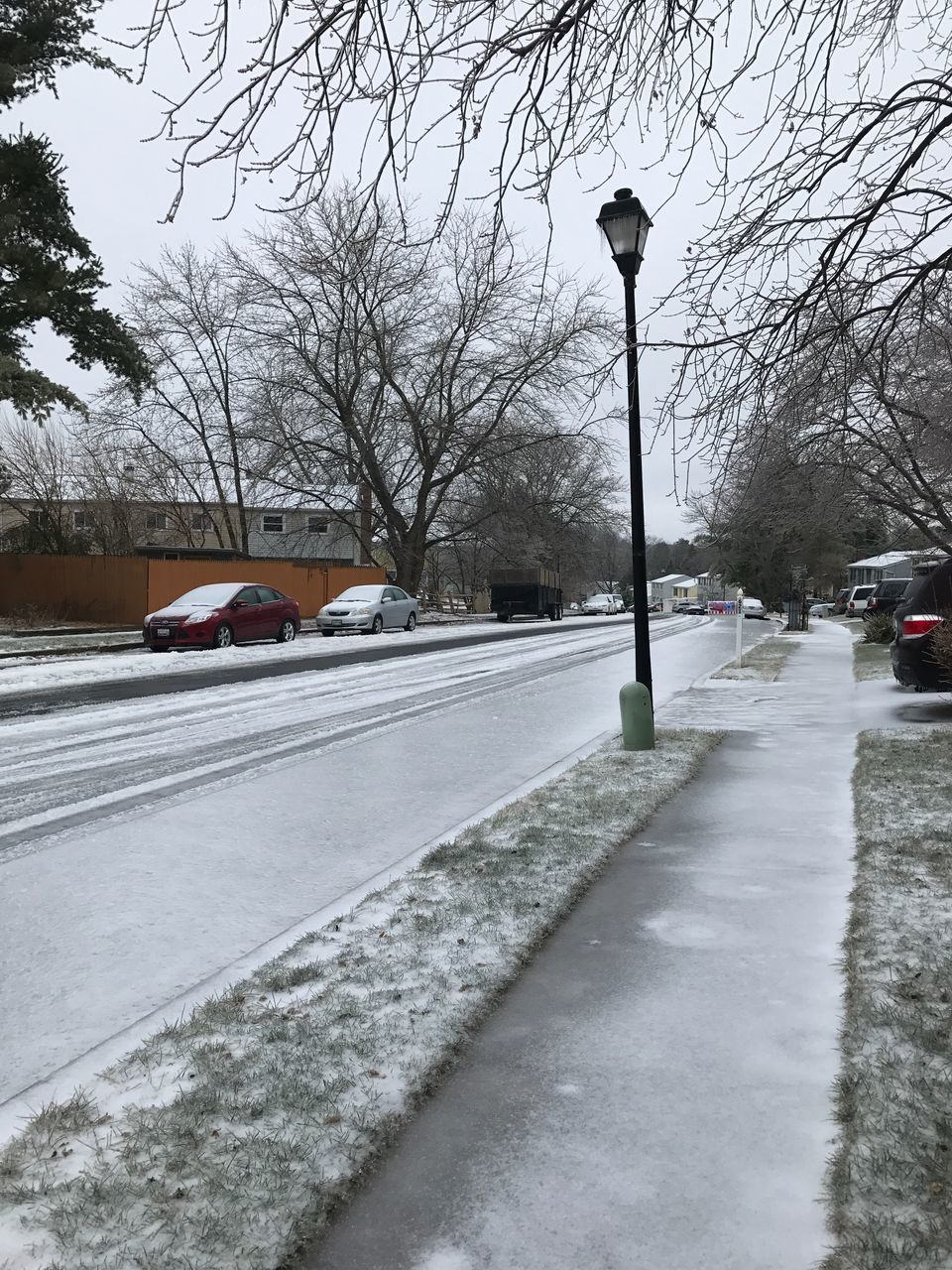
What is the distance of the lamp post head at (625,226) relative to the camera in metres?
9.51

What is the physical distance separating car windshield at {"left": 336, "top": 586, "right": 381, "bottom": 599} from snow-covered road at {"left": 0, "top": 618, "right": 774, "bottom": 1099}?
52.1ft

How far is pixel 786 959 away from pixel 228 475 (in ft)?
132

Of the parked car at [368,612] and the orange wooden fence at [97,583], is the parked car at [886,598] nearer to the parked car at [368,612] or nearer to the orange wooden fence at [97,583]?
the parked car at [368,612]

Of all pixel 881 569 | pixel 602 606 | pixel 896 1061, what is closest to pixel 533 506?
pixel 602 606

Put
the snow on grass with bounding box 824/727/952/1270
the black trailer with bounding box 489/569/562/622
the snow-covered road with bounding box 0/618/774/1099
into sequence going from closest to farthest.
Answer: the snow on grass with bounding box 824/727/952/1270
the snow-covered road with bounding box 0/618/774/1099
the black trailer with bounding box 489/569/562/622

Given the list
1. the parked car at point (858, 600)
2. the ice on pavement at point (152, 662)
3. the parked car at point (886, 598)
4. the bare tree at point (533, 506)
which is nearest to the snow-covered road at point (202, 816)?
the ice on pavement at point (152, 662)

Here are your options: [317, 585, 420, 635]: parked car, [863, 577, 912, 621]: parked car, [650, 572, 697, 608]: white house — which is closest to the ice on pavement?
[317, 585, 420, 635]: parked car

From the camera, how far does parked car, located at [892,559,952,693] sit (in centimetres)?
1123

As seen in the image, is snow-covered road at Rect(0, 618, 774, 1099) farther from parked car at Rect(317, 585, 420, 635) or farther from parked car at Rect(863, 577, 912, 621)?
parked car at Rect(863, 577, 912, 621)

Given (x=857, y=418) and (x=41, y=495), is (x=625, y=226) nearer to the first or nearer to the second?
(x=857, y=418)

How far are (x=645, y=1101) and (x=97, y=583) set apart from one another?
2860 centimetres

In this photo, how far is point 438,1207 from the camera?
8.30 feet

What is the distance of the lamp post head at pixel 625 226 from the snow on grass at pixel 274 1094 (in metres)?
6.68

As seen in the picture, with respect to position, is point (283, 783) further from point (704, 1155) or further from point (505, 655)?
point (505, 655)
